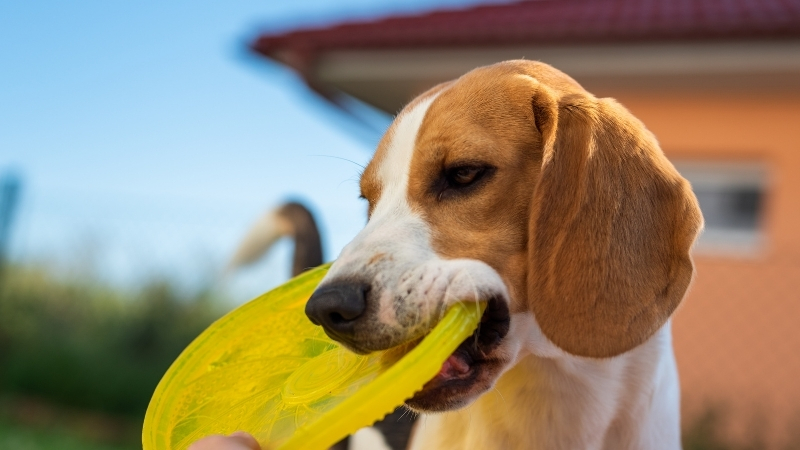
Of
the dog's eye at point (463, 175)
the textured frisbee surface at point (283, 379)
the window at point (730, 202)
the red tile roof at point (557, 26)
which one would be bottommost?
the window at point (730, 202)

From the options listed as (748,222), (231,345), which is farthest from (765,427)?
(231,345)

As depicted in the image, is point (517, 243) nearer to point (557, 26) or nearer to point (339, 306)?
point (339, 306)

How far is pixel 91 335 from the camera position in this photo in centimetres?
934

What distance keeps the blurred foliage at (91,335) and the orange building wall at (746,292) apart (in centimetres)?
541

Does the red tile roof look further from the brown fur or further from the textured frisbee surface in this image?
the textured frisbee surface

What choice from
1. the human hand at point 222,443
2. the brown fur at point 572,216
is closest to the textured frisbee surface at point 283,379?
the human hand at point 222,443

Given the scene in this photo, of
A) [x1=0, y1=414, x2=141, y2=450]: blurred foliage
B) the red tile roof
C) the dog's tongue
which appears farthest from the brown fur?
the red tile roof

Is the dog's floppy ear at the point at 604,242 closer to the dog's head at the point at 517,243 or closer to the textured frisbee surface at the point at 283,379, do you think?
the dog's head at the point at 517,243

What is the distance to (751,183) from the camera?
29.9 ft

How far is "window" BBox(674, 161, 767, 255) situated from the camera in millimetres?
9039

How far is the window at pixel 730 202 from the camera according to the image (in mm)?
9039

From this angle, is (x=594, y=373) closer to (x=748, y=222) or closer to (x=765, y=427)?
(x=765, y=427)

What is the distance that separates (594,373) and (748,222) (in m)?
7.52

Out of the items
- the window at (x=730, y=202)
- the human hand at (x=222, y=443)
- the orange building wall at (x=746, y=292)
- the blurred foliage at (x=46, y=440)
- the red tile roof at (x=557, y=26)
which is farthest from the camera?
the window at (x=730, y=202)
